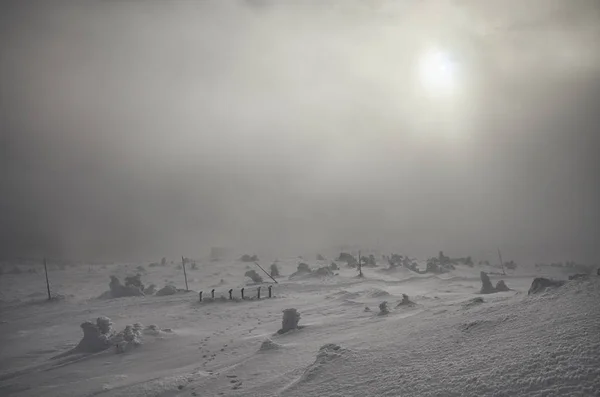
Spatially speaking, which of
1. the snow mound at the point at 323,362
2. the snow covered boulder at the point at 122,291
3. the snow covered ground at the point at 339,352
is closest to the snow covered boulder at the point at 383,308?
the snow covered ground at the point at 339,352

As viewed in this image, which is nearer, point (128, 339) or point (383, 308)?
point (128, 339)

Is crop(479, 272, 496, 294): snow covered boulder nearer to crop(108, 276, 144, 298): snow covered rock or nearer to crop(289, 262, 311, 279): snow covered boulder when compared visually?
crop(289, 262, 311, 279): snow covered boulder

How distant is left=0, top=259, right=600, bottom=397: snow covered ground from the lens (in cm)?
562

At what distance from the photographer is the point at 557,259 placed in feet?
355

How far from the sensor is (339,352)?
8.87 m

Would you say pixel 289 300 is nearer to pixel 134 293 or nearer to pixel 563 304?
pixel 134 293

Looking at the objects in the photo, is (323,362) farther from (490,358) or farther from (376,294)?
(376,294)

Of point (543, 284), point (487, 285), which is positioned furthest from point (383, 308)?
point (487, 285)

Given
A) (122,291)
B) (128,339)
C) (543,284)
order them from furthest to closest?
(122,291) → (128,339) → (543,284)

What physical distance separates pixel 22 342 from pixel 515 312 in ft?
93.2

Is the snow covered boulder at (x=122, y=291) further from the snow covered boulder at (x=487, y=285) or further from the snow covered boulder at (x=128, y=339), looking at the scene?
the snow covered boulder at (x=487, y=285)

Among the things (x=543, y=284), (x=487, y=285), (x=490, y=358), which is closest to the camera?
(x=490, y=358)

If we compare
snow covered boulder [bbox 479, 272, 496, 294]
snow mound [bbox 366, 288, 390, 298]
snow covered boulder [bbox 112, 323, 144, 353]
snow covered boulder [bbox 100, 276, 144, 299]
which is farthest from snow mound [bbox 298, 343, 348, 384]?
snow covered boulder [bbox 100, 276, 144, 299]

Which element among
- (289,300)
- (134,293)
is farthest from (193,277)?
(289,300)
